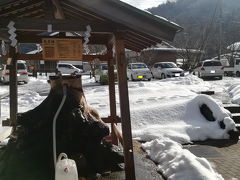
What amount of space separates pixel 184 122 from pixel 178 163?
3.51 metres

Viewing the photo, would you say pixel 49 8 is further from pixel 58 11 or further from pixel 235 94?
pixel 235 94

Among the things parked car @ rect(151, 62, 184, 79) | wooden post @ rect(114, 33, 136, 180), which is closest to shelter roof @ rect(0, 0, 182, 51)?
wooden post @ rect(114, 33, 136, 180)

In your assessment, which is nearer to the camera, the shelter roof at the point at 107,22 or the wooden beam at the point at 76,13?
the shelter roof at the point at 107,22

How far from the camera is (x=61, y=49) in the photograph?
4398 millimetres

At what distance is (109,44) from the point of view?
6.12 m

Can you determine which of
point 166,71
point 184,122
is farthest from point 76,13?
point 166,71

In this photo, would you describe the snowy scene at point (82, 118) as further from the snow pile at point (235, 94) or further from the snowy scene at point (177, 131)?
the snow pile at point (235, 94)

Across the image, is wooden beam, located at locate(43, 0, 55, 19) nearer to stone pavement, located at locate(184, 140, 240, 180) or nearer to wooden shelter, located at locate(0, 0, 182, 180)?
wooden shelter, located at locate(0, 0, 182, 180)

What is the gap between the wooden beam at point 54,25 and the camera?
3832 mm

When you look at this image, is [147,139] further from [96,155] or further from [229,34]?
[229,34]

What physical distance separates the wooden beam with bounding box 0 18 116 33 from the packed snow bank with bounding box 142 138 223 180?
2.57m

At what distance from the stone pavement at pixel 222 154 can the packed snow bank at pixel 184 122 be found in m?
0.37

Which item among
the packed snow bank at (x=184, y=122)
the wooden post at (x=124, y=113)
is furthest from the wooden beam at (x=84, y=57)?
the packed snow bank at (x=184, y=122)

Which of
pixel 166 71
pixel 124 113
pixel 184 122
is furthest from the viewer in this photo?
pixel 166 71
